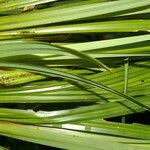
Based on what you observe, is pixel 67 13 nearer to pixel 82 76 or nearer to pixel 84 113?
pixel 82 76

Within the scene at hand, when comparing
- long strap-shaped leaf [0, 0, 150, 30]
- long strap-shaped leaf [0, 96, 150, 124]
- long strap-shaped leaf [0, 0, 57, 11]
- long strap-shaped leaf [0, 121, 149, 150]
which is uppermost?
long strap-shaped leaf [0, 0, 57, 11]

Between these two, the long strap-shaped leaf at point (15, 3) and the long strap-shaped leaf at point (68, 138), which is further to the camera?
the long strap-shaped leaf at point (15, 3)

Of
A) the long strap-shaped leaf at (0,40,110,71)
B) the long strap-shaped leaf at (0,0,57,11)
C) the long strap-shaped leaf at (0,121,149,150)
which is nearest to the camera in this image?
the long strap-shaped leaf at (0,40,110,71)

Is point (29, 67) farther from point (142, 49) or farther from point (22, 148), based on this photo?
point (22, 148)

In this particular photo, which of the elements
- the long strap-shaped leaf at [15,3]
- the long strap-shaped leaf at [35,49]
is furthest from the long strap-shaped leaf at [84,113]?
the long strap-shaped leaf at [15,3]

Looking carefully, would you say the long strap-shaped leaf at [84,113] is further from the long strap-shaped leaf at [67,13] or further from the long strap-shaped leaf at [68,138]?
the long strap-shaped leaf at [67,13]

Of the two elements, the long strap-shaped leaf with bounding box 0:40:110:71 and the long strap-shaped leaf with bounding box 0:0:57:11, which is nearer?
the long strap-shaped leaf with bounding box 0:40:110:71

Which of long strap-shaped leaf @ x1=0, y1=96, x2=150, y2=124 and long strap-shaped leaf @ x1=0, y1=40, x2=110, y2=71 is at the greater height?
long strap-shaped leaf @ x1=0, y1=40, x2=110, y2=71

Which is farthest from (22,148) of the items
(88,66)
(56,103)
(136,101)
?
(136,101)

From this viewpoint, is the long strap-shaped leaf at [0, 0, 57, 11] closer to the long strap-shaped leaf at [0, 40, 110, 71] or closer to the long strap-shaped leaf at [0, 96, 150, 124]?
the long strap-shaped leaf at [0, 40, 110, 71]

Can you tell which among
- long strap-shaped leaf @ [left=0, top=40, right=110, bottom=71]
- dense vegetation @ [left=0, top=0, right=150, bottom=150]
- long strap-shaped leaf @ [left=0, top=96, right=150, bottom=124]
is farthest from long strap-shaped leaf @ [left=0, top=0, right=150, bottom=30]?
long strap-shaped leaf @ [left=0, top=96, right=150, bottom=124]
